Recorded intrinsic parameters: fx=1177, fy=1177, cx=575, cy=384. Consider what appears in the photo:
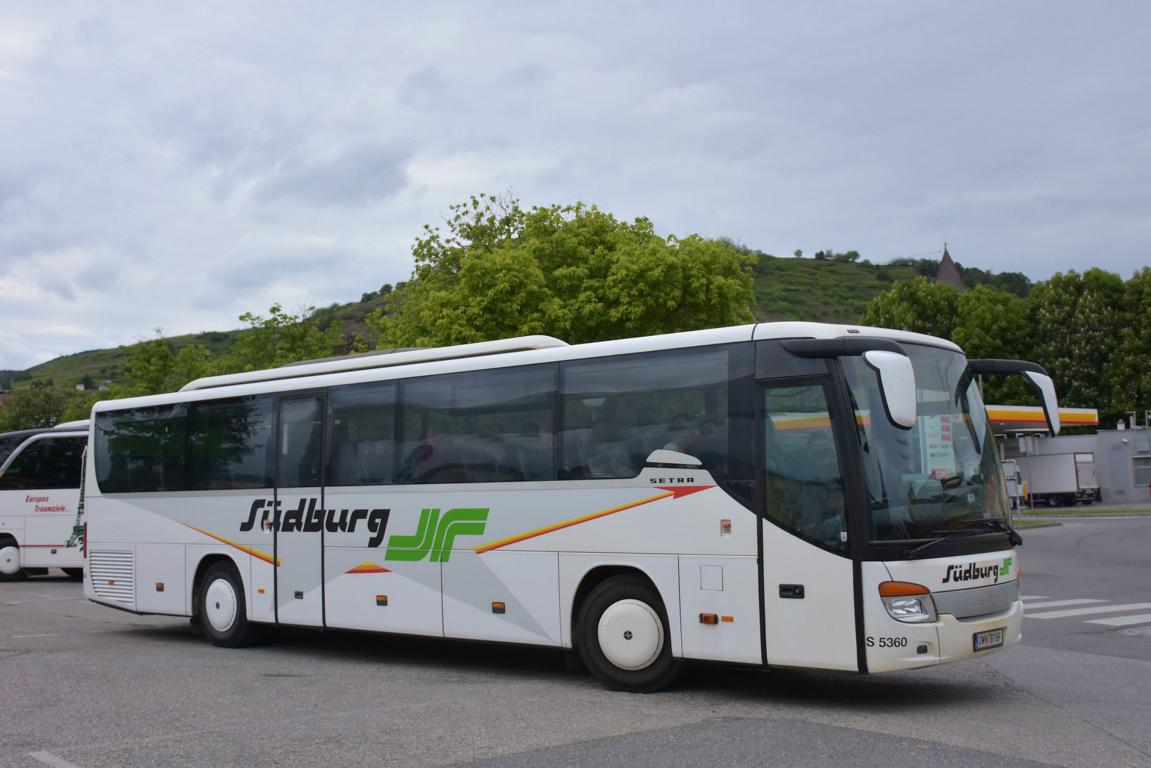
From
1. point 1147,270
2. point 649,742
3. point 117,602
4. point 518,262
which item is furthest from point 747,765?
point 1147,270

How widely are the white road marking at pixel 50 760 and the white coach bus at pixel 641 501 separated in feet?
14.4

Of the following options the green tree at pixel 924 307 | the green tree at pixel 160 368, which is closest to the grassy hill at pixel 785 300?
the green tree at pixel 924 307

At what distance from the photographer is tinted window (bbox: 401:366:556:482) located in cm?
1091

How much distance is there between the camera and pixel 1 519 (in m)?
26.1

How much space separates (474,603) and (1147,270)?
207ft

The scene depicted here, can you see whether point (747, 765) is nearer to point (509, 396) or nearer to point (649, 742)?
point (649, 742)

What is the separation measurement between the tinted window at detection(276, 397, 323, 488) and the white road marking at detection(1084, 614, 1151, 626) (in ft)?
32.5

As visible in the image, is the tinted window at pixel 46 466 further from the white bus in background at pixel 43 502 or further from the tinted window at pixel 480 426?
the tinted window at pixel 480 426

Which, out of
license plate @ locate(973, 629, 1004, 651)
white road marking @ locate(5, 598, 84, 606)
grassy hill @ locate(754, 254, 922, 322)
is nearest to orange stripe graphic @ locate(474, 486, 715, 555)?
license plate @ locate(973, 629, 1004, 651)

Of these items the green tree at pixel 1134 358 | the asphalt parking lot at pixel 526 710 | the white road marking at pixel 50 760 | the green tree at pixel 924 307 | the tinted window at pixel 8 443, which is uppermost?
the green tree at pixel 924 307

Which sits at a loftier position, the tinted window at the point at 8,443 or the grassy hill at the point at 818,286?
the grassy hill at the point at 818,286

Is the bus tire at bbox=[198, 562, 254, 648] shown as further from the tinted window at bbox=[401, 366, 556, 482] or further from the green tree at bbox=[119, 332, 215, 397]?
the green tree at bbox=[119, 332, 215, 397]

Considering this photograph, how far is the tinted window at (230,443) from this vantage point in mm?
13923

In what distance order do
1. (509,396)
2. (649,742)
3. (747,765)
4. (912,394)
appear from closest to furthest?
(747,765) < (649,742) < (912,394) < (509,396)
